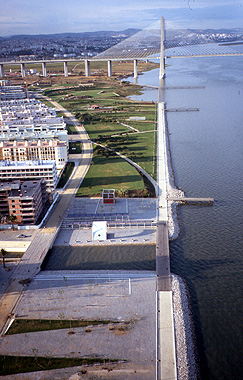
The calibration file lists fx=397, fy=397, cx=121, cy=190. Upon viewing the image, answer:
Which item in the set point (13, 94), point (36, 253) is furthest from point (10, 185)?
point (13, 94)

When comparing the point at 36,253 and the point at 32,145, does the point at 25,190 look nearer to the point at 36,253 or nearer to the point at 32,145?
the point at 36,253

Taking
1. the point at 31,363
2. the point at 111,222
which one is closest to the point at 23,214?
the point at 111,222

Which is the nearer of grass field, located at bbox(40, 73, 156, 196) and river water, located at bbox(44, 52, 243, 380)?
river water, located at bbox(44, 52, 243, 380)

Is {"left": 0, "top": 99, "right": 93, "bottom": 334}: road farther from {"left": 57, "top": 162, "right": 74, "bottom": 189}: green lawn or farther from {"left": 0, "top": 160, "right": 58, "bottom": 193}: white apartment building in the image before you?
{"left": 0, "top": 160, "right": 58, "bottom": 193}: white apartment building

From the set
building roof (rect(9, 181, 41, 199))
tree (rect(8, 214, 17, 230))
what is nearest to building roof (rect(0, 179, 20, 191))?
building roof (rect(9, 181, 41, 199))

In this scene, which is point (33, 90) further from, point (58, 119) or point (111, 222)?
point (111, 222)

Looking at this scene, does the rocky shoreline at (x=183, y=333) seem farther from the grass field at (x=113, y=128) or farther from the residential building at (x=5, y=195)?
the residential building at (x=5, y=195)

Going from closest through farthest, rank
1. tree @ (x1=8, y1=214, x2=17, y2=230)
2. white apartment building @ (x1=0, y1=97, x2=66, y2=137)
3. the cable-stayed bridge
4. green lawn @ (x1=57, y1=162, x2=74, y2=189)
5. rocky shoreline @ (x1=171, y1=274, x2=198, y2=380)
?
rocky shoreline @ (x1=171, y1=274, x2=198, y2=380) < tree @ (x1=8, y1=214, x2=17, y2=230) < green lawn @ (x1=57, y1=162, x2=74, y2=189) < white apartment building @ (x1=0, y1=97, x2=66, y2=137) < the cable-stayed bridge

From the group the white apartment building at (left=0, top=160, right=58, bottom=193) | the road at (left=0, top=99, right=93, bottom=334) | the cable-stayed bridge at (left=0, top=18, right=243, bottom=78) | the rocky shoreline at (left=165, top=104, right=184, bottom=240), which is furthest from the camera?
the cable-stayed bridge at (left=0, top=18, right=243, bottom=78)
